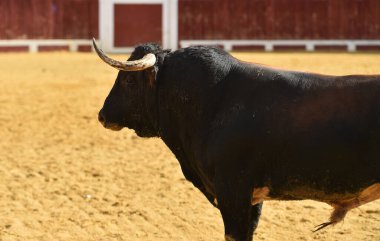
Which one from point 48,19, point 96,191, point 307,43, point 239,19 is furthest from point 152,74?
point 307,43

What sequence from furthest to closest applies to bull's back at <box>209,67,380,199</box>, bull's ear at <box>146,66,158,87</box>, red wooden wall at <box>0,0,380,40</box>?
red wooden wall at <box>0,0,380,40</box>, bull's ear at <box>146,66,158,87</box>, bull's back at <box>209,67,380,199</box>

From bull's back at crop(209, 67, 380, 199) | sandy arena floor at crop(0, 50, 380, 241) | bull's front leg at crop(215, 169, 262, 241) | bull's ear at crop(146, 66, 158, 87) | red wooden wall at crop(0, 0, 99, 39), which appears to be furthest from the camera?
red wooden wall at crop(0, 0, 99, 39)

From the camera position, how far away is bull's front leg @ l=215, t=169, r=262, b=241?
11.3 ft

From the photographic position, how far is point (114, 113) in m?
4.02

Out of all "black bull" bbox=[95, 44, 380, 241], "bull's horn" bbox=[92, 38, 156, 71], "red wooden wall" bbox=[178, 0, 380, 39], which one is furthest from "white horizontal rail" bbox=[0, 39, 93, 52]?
"bull's horn" bbox=[92, 38, 156, 71]

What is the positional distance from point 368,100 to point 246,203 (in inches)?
30.0

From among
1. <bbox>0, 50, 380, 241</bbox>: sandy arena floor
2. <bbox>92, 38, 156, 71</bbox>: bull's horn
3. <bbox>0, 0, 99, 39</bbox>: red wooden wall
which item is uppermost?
<bbox>92, 38, 156, 71</bbox>: bull's horn

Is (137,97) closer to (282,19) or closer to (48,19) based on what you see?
(48,19)

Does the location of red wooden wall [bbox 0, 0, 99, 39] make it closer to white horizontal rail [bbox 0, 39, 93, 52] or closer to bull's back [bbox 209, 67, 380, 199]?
white horizontal rail [bbox 0, 39, 93, 52]

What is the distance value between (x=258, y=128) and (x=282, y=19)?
1719 centimetres

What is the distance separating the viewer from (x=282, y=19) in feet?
66.4

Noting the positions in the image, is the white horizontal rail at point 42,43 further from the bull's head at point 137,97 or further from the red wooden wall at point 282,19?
the bull's head at point 137,97

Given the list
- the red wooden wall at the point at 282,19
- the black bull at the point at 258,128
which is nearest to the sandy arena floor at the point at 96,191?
the black bull at the point at 258,128

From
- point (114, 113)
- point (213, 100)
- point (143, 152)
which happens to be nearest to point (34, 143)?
point (143, 152)
